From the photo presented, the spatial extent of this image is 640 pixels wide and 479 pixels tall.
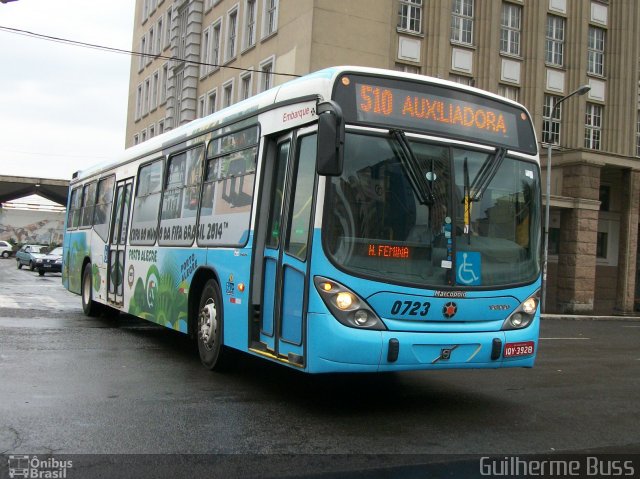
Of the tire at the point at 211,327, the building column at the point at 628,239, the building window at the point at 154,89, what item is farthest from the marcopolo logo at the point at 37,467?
the building window at the point at 154,89

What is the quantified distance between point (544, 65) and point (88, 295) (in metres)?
22.8

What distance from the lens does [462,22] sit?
2925 centimetres

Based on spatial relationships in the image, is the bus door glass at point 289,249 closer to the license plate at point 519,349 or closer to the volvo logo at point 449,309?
the volvo logo at point 449,309

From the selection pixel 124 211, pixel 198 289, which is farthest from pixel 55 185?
pixel 198 289

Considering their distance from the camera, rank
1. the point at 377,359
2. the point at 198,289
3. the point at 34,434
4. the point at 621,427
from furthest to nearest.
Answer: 1. the point at 198,289
2. the point at 621,427
3. the point at 377,359
4. the point at 34,434

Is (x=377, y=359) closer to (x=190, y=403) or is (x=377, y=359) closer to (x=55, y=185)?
(x=190, y=403)

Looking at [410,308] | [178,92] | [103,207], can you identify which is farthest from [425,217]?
[178,92]

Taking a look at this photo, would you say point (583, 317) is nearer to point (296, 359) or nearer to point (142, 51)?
point (296, 359)

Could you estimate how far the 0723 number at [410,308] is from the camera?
6.43 m

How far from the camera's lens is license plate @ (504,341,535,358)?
22.6 ft

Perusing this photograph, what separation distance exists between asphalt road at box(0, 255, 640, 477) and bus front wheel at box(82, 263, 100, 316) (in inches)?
125

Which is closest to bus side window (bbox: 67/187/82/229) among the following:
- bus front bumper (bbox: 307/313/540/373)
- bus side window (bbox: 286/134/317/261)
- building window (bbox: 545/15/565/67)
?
bus side window (bbox: 286/134/317/261)

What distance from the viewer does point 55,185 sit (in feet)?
173

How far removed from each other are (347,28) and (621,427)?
21773 millimetres
